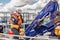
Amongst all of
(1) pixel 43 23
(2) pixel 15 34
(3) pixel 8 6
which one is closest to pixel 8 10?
(3) pixel 8 6

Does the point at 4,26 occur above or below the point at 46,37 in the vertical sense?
above

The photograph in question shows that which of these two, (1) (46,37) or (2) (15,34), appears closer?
(1) (46,37)

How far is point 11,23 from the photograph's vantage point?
3582 millimetres

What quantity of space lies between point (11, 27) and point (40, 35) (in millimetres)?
525

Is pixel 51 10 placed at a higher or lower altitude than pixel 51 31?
higher

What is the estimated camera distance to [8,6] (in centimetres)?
362

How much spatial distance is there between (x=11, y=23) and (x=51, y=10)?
2.36 ft

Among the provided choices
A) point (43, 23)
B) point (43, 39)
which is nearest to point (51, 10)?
point (43, 23)

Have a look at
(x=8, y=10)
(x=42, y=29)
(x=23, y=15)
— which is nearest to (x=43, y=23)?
(x=42, y=29)

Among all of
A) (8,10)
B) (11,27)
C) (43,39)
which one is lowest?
(43,39)

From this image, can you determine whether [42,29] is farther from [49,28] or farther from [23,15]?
[23,15]

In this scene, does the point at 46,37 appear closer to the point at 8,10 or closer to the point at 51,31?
the point at 51,31

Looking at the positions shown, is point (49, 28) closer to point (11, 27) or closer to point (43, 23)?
point (43, 23)

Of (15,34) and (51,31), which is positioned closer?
(51,31)
